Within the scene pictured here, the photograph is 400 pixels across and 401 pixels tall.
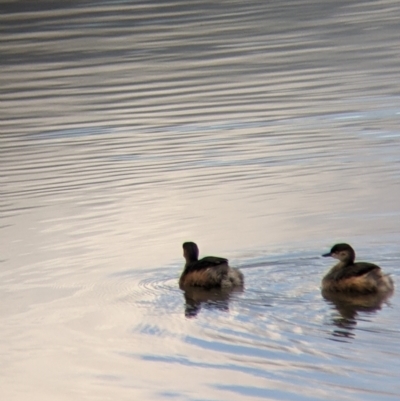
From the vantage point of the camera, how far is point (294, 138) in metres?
15.4

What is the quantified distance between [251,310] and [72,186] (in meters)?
5.17

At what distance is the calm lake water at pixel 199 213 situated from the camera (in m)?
8.09

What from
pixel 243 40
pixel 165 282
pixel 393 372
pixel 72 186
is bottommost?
pixel 393 372

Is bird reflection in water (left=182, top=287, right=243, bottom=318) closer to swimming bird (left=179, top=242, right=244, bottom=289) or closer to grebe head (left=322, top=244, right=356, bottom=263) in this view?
swimming bird (left=179, top=242, right=244, bottom=289)

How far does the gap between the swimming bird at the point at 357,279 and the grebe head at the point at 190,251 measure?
119 centimetres

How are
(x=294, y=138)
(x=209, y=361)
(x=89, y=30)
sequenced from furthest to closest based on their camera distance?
(x=89, y=30)
(x=294, y=138)
(x=209, y=361)

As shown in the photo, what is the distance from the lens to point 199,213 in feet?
40.2

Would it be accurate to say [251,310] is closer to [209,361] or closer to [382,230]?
[209,361]

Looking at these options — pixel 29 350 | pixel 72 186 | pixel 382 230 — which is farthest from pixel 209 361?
pixel 72 186

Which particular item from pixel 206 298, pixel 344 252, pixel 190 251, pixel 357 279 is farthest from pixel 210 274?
pixel 357 279

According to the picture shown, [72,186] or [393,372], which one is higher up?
[72,186]

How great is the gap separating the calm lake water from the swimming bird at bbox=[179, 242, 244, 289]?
124mm

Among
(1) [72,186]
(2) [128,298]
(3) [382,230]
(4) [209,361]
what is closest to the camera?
(4) [209,361]

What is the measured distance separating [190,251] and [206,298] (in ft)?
2.11
